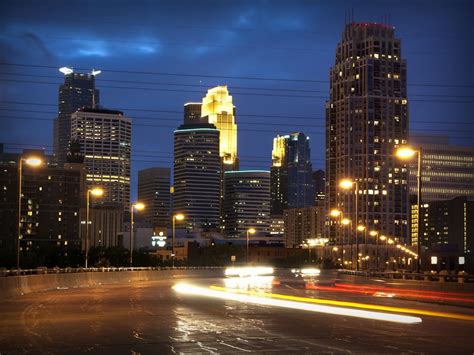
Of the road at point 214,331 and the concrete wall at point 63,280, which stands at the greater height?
the road at point 214,331

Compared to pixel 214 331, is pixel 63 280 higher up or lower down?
lower down

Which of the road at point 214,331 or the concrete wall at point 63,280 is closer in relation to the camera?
the road at point 214,331

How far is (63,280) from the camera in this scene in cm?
5944

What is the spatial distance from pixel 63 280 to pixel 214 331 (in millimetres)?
38138

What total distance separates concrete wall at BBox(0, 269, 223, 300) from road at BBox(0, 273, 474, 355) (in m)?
10.9

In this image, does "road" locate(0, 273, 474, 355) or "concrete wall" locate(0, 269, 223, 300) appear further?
"concrete wall" locate(0, 269, 223, 300)

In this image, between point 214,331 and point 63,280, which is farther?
point 63,280

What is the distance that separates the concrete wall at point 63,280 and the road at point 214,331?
10914 mm

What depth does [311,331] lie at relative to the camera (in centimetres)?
2331

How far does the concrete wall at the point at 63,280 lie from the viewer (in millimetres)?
44666

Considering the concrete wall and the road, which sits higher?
the road

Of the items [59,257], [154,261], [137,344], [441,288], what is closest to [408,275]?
[441,288]

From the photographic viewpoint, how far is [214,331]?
2306 centimetres

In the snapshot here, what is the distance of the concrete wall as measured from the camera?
147ft
